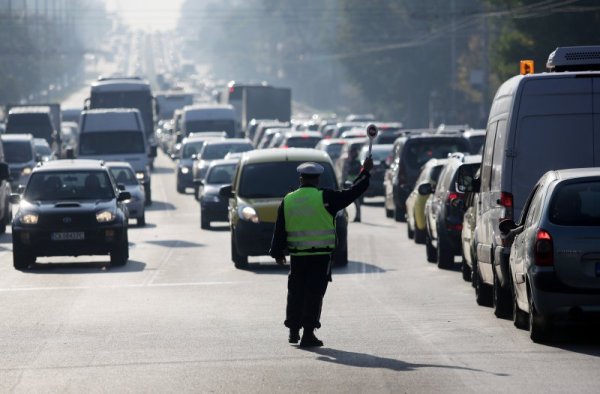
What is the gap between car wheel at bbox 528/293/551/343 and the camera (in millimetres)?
13594

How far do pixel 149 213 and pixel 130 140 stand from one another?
651 cm

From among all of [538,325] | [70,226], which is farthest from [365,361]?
[70,226]

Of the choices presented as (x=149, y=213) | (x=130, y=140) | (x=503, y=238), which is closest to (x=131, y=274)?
(x=503, y=238)

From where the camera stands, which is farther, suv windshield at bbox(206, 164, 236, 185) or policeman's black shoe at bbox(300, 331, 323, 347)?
suv windshield at bbox(206, 164, 236, 185)

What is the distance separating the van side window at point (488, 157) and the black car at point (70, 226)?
8.54 metres

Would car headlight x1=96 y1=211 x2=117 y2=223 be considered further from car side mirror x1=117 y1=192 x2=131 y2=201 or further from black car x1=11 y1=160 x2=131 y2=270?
car side mirror x1=117 y1=192 x2=131 y2=201

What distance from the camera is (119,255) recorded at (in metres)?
24.9

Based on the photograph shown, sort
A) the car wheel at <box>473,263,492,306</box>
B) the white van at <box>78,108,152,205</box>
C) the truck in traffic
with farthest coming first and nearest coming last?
the truck in traffic, the white van at <box>78,108,152,205</box>, the car wheel at <box>473,263,492,306</box>

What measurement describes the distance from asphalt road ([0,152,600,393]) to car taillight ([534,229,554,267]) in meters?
0.67

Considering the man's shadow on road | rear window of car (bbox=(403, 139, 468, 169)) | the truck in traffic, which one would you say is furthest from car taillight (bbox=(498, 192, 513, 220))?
the truck in traffic

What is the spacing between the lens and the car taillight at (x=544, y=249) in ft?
44.0

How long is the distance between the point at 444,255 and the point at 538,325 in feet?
30.5

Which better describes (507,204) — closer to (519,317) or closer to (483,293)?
(519,317)

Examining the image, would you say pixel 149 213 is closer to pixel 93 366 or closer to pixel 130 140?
pixel 130 140
